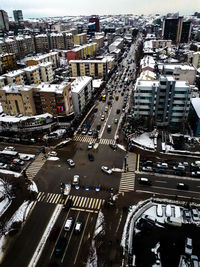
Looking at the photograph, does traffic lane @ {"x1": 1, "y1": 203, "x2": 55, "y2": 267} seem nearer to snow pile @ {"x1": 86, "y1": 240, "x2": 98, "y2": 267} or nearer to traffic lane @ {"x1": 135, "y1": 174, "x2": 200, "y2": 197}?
snow pile @ {"x1": 86, "y1": 240, "x2": 98, "y2": 267}

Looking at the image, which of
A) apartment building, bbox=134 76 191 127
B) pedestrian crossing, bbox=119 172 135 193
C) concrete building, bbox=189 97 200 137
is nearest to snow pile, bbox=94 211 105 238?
pedestrian crossing, bbox=119 172 135 193

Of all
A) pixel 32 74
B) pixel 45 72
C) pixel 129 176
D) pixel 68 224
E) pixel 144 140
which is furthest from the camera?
pixel 45 72

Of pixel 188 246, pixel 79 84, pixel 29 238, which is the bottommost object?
pixel 29 238

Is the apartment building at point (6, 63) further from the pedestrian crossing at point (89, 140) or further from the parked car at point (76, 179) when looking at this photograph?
the parked car at point (76, 179)

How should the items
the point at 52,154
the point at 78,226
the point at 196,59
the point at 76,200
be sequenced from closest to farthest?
the point at 78,226 < the point at 76,200 < the point at 52,154 < the point at 196,59

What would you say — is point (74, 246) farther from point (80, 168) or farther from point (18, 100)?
point (18, 100)

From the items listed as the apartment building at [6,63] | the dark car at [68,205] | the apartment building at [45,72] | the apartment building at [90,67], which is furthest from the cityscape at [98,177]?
the apartment building at [6,63]

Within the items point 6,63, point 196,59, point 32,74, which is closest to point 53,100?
point 32,74
